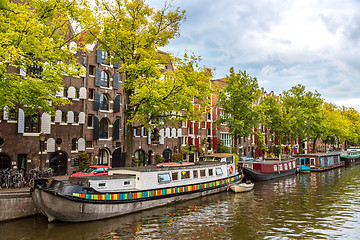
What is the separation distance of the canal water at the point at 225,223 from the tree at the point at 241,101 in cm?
1526

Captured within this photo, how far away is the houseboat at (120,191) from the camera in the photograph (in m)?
14.3

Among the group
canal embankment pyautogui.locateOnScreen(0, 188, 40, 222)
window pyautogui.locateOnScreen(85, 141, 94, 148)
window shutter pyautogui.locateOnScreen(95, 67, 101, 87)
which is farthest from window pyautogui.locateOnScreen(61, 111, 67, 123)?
canal embankment pyautogui.locateOnScreen(0, 188, 40, 222)

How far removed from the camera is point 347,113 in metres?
85.5

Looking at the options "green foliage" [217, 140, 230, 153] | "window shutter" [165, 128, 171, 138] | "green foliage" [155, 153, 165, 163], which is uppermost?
"window shutter" [165, 128, 171, 138]

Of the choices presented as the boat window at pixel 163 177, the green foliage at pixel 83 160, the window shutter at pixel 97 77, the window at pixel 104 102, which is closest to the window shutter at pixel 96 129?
the window at pixel 104 102

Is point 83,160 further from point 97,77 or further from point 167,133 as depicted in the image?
point 167,133

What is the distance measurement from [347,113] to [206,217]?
85.5 metres

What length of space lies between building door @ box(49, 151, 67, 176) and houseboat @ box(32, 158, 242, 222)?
953cm

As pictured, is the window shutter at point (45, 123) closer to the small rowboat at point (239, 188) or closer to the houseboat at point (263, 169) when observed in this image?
the small rowboat at point (239, 188)

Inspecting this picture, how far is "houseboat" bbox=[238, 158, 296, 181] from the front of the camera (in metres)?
31.5

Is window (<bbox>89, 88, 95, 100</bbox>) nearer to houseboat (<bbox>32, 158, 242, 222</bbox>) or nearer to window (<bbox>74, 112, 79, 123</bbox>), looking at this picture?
window (<bbox>74, 112, 79, 123</bbox>)

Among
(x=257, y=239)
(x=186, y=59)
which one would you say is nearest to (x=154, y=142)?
(x=186, y=59)

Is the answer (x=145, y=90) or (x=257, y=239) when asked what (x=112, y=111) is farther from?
(x=257, y=239)

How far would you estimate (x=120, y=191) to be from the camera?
16547 mm
